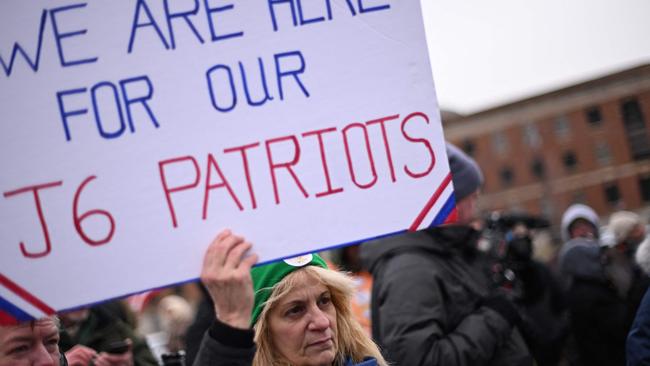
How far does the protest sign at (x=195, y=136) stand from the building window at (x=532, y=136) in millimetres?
68052

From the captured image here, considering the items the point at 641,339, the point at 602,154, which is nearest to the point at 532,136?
the point at 602,154

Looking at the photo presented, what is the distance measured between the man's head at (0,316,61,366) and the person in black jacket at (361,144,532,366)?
1516 mm

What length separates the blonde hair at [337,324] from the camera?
2967 millimetres

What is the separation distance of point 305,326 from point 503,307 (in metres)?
1.14

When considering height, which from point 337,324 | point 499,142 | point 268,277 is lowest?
point 499,142

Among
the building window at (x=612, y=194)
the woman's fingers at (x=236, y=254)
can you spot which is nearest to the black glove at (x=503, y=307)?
the woman's fingers at (x=236, y=254)

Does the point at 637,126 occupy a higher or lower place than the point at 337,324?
lower

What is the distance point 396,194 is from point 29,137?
97 cm

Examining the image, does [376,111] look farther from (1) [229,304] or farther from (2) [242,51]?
(1) [229,304]

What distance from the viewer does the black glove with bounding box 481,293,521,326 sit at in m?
3.69

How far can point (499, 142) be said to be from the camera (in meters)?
71.9

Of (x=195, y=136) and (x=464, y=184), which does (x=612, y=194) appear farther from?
(x=195, y=136)

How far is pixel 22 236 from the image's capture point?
211 cm

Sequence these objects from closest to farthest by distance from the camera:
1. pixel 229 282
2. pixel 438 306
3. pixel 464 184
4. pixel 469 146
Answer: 1. pixel 229 282
2. pixel 438 306
3. pixel 464 184
4. pixel 469 146
